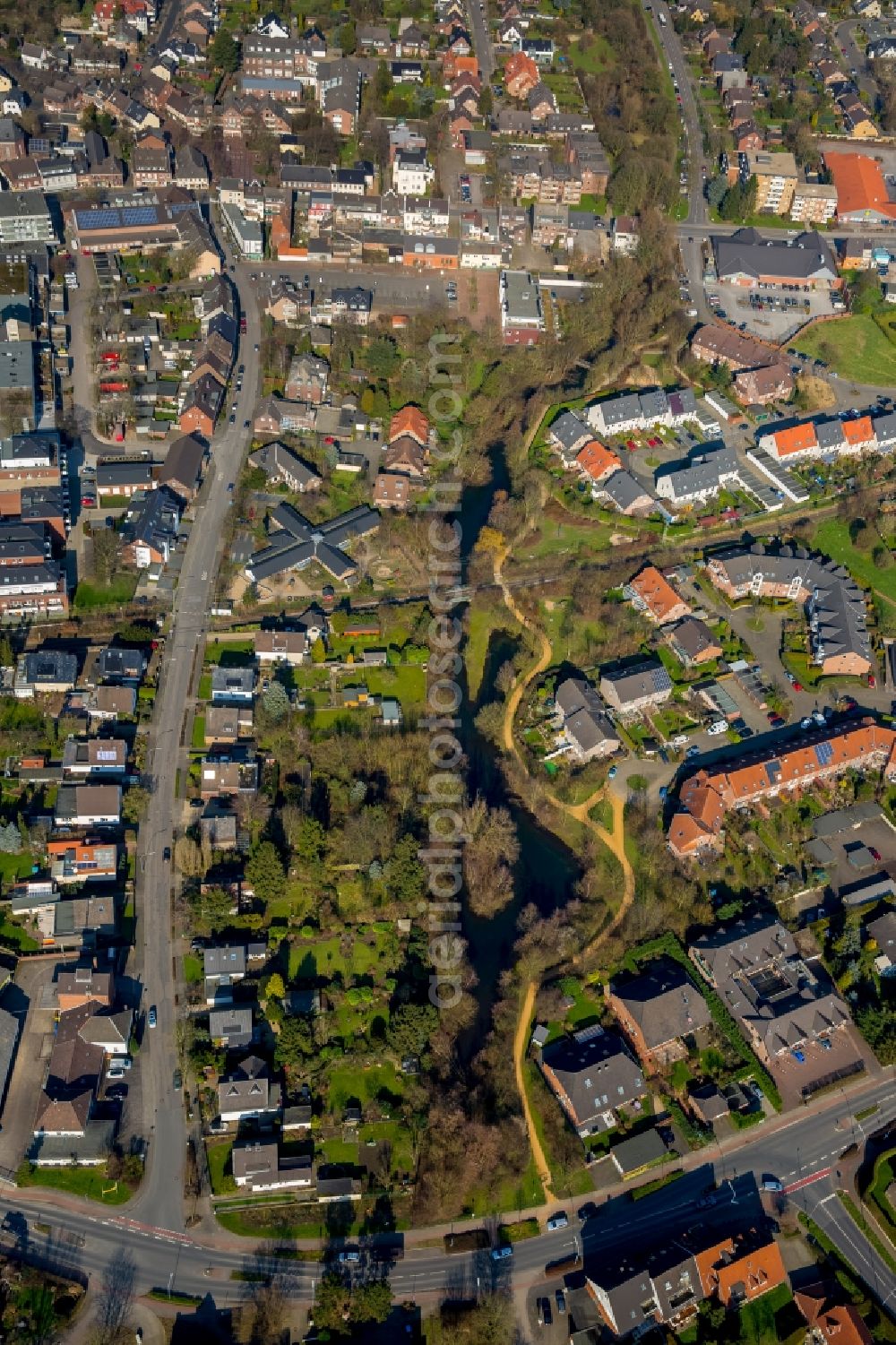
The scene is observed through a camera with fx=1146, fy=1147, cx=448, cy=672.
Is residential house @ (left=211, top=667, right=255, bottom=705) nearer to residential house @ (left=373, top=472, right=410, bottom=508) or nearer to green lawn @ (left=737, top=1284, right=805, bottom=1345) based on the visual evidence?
residential house @ (left=373, top=472, right=410, bottom=508)

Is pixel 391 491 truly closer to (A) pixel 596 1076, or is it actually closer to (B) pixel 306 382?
(B) pixel 306 382

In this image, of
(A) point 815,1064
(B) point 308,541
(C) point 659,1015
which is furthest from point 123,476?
(A) point 815,1064

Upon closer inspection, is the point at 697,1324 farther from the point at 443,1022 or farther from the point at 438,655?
the point at 438,655

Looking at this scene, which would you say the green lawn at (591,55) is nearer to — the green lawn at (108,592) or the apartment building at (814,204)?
the apartment building at (814,204)

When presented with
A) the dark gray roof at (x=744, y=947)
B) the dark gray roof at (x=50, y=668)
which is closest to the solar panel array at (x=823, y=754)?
the dark gray roof at (x=744, y=947)

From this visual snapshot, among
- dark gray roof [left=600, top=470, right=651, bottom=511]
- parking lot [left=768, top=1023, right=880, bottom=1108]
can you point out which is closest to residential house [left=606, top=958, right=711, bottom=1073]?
parking lot [left=768, top=1023, right=880, bottom=1108]

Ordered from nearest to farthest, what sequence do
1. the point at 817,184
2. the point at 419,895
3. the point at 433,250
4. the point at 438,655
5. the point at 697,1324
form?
1. the point at 697,1324
2. the point at 419,895
3. the point at 438,655
4. the point at 433,250
5. the point at 817,184

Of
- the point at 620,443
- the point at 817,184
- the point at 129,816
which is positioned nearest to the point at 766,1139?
the point at 129,816
